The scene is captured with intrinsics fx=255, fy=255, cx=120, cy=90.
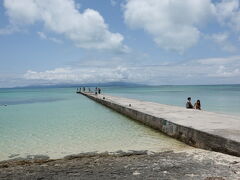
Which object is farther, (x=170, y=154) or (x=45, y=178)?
(x=170, y=154)

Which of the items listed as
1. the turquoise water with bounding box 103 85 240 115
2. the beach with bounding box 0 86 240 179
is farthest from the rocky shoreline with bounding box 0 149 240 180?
the turquoise water with bounding box 103 85 240 115

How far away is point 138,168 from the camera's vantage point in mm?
4934

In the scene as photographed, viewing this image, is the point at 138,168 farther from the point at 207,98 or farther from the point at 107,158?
the point at 207,98

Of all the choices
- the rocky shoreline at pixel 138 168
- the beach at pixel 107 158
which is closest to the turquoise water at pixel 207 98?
the beach at pixel 107 158

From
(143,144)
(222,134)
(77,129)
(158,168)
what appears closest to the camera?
(158,168)

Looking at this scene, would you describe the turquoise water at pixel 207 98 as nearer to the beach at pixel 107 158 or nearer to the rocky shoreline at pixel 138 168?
the beach at pixel 107 158

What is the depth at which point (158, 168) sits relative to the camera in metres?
4.85

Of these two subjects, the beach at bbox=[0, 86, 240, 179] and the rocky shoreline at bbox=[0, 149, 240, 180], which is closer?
the rocky shoreline at bbox=[0, 149, 240, 180]

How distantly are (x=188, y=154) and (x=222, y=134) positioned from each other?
105cm

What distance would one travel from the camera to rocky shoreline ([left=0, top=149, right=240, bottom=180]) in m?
4.47

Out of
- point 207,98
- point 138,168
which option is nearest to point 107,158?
point 138,168

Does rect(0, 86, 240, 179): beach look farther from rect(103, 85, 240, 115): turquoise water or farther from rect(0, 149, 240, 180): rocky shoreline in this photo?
rect(103, 85, 240, 115): turquoise water

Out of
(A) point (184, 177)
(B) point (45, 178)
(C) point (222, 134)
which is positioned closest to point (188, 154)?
(C) point (222, 134)

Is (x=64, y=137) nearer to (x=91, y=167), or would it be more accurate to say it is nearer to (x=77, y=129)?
(x=77, y=129)
